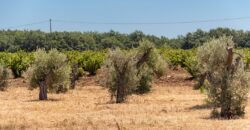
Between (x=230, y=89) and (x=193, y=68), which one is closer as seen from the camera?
(x=230, y=89)

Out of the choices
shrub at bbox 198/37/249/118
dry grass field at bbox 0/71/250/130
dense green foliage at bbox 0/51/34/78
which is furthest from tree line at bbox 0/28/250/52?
shrub at bbox 198/37/249/118

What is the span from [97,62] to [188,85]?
13243mm

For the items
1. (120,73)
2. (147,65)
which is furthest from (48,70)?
(147,65)

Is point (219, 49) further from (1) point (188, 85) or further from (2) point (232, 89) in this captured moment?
(1) point (188, 85)

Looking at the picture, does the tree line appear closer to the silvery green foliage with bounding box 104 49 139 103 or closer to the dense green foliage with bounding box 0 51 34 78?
the dense green foliage with bounding box 0 51 34 78

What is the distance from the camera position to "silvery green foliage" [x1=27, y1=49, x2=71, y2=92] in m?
37.6

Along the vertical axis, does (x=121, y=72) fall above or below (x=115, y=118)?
above

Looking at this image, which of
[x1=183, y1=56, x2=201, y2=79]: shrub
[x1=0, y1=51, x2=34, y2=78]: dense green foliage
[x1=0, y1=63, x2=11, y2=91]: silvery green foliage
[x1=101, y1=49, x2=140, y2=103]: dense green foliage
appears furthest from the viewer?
[x1=0, y1=51, x2=34, y2=78]: dense green foliage

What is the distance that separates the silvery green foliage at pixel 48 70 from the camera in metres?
37.6

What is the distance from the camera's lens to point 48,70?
37.6 m

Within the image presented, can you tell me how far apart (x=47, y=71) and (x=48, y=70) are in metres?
0.11

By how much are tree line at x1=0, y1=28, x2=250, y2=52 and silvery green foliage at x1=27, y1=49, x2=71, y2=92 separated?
79724 mm

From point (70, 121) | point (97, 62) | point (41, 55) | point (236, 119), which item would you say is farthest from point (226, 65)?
point (97, 62)

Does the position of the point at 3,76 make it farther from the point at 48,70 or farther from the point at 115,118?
the point at 115,118
